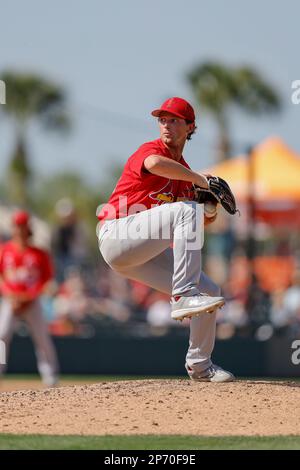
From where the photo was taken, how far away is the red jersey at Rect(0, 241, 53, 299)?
13.9 meters

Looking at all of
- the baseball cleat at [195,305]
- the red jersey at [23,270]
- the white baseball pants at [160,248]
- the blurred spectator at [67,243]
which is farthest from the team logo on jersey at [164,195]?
the blurred spectator at [67,243]

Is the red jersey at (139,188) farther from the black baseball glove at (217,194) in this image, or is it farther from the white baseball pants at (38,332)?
the white baseball pants at (38,332)

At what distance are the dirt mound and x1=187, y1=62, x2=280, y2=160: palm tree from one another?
87.2 feet

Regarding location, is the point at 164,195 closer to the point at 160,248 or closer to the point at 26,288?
the point at 160,248

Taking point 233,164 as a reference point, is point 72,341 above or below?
below

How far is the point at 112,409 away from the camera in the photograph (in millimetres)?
7328

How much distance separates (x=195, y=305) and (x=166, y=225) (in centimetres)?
58

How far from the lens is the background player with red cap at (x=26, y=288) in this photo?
13875mm

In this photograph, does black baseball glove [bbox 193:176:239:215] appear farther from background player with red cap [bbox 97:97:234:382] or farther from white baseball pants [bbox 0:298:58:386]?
white baseball pants [bbox 0:298:58:386]

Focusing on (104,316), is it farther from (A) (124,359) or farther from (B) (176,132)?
(B) (176,132)

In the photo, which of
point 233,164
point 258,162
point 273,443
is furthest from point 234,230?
point 273,443

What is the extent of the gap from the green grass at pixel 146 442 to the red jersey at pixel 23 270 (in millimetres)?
7195

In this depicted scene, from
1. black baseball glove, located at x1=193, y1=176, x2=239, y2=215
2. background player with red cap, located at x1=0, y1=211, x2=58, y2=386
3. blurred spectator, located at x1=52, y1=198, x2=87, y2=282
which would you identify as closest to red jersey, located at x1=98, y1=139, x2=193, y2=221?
black baseball glove, located at x1=193, y1=176, x2=239, y2=215

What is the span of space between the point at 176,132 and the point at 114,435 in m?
2.19
